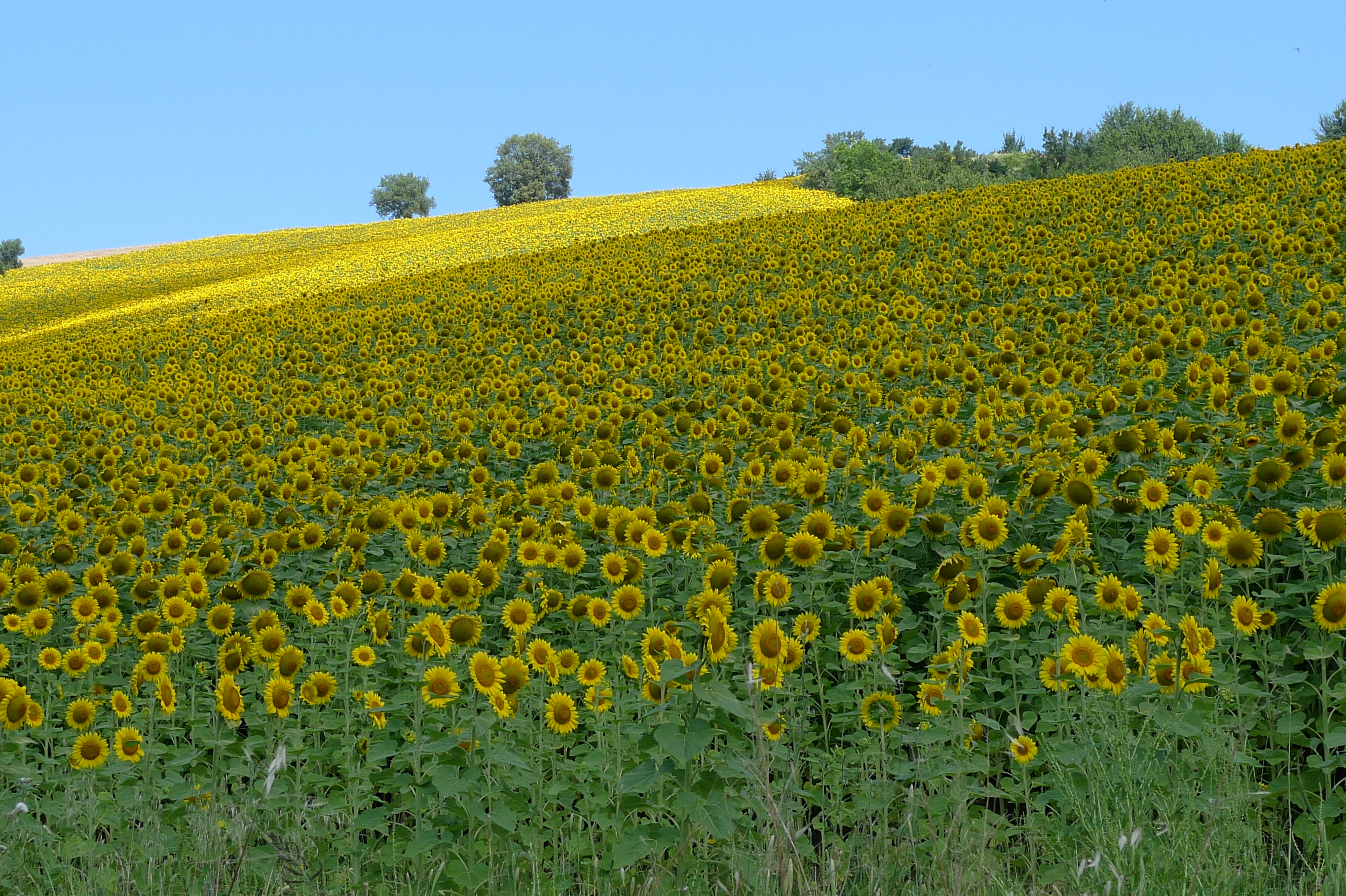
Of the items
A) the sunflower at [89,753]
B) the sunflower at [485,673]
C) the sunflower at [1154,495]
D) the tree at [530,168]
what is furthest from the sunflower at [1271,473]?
the tree at [530,168]

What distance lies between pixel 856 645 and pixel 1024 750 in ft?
2.80

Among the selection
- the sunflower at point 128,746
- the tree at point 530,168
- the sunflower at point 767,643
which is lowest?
the sunflower at point 128,746

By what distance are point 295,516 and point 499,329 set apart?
425 inches

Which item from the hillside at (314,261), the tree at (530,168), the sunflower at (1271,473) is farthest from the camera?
the tree at (530,168)

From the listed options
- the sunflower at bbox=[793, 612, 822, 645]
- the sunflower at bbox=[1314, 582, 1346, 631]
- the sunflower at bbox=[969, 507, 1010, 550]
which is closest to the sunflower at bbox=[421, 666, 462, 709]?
the sunflower at bbox=[793, 612, 822, 645]

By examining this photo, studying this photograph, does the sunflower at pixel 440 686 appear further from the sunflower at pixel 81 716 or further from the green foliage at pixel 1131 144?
the green foliage at pixel 1131 144

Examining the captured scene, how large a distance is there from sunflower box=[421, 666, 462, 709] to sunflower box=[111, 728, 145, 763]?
1.64m

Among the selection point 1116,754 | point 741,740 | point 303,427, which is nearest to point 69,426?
point 303,427

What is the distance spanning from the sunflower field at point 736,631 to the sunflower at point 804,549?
19mm

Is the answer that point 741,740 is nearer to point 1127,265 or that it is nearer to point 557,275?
point 1127,265

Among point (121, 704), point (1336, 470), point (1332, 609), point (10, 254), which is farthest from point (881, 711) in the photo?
point (10, 254)

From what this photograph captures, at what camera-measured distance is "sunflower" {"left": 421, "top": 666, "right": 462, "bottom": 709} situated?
427cm

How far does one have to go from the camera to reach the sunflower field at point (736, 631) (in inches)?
160

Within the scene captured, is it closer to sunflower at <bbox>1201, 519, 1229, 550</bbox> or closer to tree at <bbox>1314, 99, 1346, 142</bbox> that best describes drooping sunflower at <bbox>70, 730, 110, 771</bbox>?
sunflower at <bbox>1201, 519, 1229, 550</bbox>
